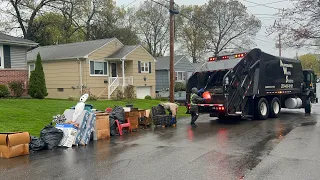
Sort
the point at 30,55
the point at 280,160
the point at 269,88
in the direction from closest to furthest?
the point at 280,160 → the point at 269,88 → the point at 30,55

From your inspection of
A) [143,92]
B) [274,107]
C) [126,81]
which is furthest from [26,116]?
[143,92]

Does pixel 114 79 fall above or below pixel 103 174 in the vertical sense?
above

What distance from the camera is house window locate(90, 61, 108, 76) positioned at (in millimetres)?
27541

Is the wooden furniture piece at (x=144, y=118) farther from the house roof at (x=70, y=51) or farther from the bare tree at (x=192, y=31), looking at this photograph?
the bare tree at (x=192, y=31)

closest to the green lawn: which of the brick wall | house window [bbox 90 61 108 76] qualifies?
the brick wall

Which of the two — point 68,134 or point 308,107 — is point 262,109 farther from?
point 68,134

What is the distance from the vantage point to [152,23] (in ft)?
190

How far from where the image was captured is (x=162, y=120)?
14.0m

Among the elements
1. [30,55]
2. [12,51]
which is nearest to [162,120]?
[12,51]

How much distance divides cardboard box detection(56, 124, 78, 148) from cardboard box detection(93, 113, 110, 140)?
3.35ft

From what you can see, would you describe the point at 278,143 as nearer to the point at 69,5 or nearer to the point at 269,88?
the point at 269,88

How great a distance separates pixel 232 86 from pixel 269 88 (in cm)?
276

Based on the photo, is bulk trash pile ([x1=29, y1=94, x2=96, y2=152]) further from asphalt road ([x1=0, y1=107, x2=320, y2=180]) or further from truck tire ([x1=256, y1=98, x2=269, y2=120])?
truck tire ([x1=256, y1=98, x2=269, y2=120])

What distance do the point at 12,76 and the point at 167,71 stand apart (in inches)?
916
